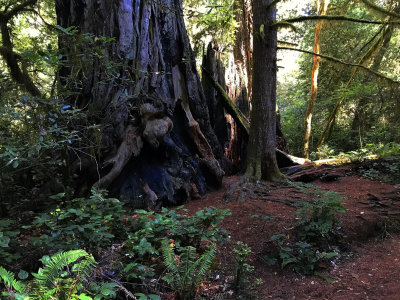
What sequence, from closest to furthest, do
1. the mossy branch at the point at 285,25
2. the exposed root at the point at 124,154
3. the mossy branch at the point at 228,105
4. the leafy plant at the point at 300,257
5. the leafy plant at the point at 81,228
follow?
the leafy plant at the point at 81,228
the leafy plant at the point at 300,257
the exposed root at the point at 124,154
the mossy branch at the point at 285,25
the mossy branch at the point at 228,105

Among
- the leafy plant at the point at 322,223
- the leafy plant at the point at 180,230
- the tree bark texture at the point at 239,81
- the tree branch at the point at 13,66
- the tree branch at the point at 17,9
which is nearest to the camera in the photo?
the leafy plant at the point at 180,230

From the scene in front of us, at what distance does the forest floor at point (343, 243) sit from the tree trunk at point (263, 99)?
803mm

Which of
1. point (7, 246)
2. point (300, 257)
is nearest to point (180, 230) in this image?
point (300, 257)

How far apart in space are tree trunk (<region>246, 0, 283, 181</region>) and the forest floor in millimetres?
803

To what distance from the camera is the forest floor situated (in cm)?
253

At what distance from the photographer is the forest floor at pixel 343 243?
253 centimetres

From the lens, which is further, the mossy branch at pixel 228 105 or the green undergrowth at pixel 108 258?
the mossy branch at pixel 228 105

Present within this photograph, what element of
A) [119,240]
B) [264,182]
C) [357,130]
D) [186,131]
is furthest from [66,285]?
[357,130]

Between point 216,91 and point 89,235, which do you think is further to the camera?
point 216,91

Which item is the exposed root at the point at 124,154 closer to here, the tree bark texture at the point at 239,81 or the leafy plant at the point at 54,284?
the leafy plant at the point at 54,284

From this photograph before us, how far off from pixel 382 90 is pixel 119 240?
12945mm

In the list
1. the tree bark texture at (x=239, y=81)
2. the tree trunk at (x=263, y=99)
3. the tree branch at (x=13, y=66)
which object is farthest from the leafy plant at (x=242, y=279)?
the tree bark texture at (x=239, y=81)

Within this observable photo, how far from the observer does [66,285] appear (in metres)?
1.57

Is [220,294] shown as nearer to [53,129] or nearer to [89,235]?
[89,235]
